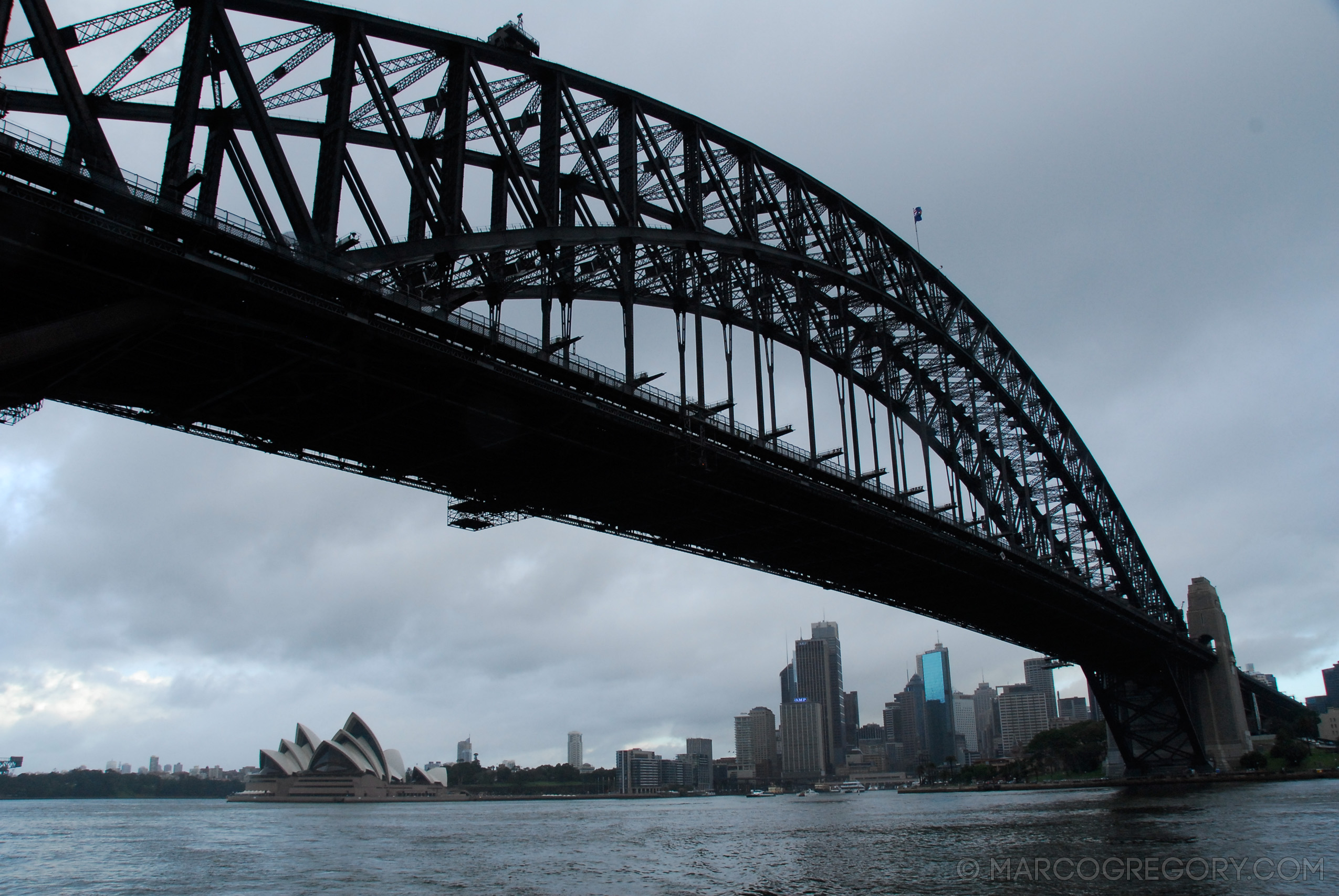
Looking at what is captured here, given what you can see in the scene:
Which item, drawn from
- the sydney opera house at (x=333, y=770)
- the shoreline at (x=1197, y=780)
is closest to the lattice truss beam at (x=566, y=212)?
the shoreline at (x=1197, y=780)

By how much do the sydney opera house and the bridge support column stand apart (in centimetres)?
12386

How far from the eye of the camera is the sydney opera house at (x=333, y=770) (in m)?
168

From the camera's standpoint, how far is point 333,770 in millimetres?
170000

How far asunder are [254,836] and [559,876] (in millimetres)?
41729

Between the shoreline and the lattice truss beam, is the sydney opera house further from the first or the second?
the lattice truss beam

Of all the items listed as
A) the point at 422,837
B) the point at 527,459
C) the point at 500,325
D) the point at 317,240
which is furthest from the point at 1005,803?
the point at 317,240

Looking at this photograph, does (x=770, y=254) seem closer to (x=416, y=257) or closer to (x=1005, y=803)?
(x=416, y=257)

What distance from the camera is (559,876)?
35656mm

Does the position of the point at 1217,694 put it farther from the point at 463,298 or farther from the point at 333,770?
the point at 333,770

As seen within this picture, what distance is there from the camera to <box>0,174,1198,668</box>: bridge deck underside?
24.3m

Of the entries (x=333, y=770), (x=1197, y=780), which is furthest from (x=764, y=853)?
(x=333, y=770)

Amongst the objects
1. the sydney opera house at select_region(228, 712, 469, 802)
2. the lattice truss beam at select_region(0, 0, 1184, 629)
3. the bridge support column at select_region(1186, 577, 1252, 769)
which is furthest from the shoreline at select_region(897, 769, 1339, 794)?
the sydney opera house at select_region(228, 712, 469, 802)

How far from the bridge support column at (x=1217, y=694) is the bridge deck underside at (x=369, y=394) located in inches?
2314

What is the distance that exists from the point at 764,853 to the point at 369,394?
89.3 ft
